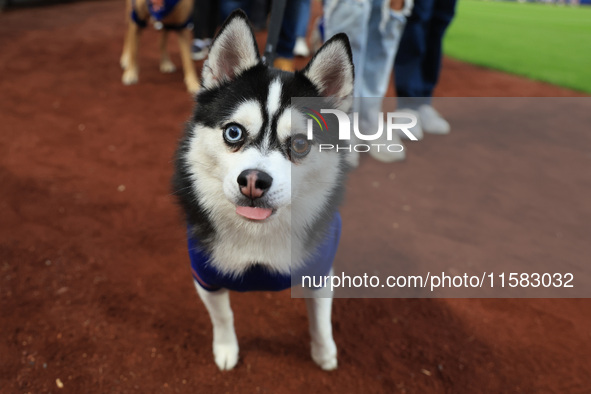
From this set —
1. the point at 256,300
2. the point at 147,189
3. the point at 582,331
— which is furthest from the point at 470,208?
the point at 147,189

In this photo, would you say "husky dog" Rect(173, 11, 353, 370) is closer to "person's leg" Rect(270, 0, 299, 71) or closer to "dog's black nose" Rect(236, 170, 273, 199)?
"dog's black nose" Rect(236, 170, 273, 199)

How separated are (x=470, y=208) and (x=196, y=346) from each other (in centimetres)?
194

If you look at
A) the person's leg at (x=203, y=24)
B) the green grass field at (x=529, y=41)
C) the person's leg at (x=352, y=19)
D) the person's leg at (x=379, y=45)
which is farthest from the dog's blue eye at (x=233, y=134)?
the green grass field at (x=529, y=41)

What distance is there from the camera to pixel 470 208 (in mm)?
2723

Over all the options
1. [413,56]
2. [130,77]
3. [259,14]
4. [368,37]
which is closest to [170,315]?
[368,37]

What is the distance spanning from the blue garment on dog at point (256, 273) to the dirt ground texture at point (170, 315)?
43 centimetres

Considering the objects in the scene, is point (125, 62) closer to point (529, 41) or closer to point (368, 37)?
point (368, 37)

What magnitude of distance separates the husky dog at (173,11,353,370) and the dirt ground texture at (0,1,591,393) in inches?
17.7

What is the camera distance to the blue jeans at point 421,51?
3316mm

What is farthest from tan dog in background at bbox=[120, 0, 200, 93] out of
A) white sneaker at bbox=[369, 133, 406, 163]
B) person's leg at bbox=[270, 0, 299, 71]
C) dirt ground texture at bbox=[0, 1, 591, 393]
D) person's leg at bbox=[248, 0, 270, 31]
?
person's leg at bbox=[248, 0, 270, 31]

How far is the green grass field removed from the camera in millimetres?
5629

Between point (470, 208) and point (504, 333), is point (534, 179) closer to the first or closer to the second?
point (470, 208)

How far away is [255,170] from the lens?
1.10 meters

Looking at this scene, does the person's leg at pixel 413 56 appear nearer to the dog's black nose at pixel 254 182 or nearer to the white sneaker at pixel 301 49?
the white sneaker at pixel 301 49
